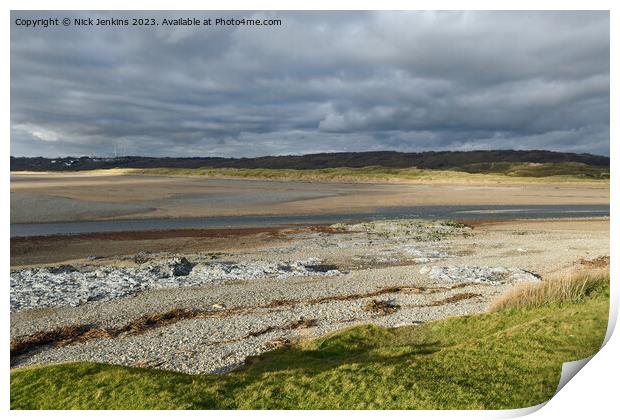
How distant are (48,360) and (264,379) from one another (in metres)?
6.54

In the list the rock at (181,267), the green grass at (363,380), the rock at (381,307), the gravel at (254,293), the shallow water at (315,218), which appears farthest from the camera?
the shallow water at (315,218)

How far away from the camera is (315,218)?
4931 cm

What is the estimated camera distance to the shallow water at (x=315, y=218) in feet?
133

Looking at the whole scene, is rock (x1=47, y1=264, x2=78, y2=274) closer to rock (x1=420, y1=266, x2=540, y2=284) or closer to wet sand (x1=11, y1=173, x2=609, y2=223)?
rock (x1=420, y1=266, x2=540, y2=284)

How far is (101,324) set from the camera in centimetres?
1327

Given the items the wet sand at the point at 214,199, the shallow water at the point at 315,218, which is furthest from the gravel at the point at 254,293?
the wet sand at the point at 214,199

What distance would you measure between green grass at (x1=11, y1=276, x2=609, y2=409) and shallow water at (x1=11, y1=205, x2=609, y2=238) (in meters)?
34.3

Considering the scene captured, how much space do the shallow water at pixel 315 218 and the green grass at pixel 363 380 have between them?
34256 millimetres

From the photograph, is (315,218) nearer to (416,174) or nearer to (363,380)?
(363,380)

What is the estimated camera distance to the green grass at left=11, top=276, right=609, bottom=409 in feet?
23.0

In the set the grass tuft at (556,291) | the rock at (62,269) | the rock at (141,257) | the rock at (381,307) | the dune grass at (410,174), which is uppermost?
the dune grass at (410,174)

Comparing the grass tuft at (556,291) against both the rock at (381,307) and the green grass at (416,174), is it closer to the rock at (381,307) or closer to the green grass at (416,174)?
the rock at (381,307)

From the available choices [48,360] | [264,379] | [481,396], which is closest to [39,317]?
[48,360]

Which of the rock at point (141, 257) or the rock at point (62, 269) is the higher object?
the rock at point (62, 269)
